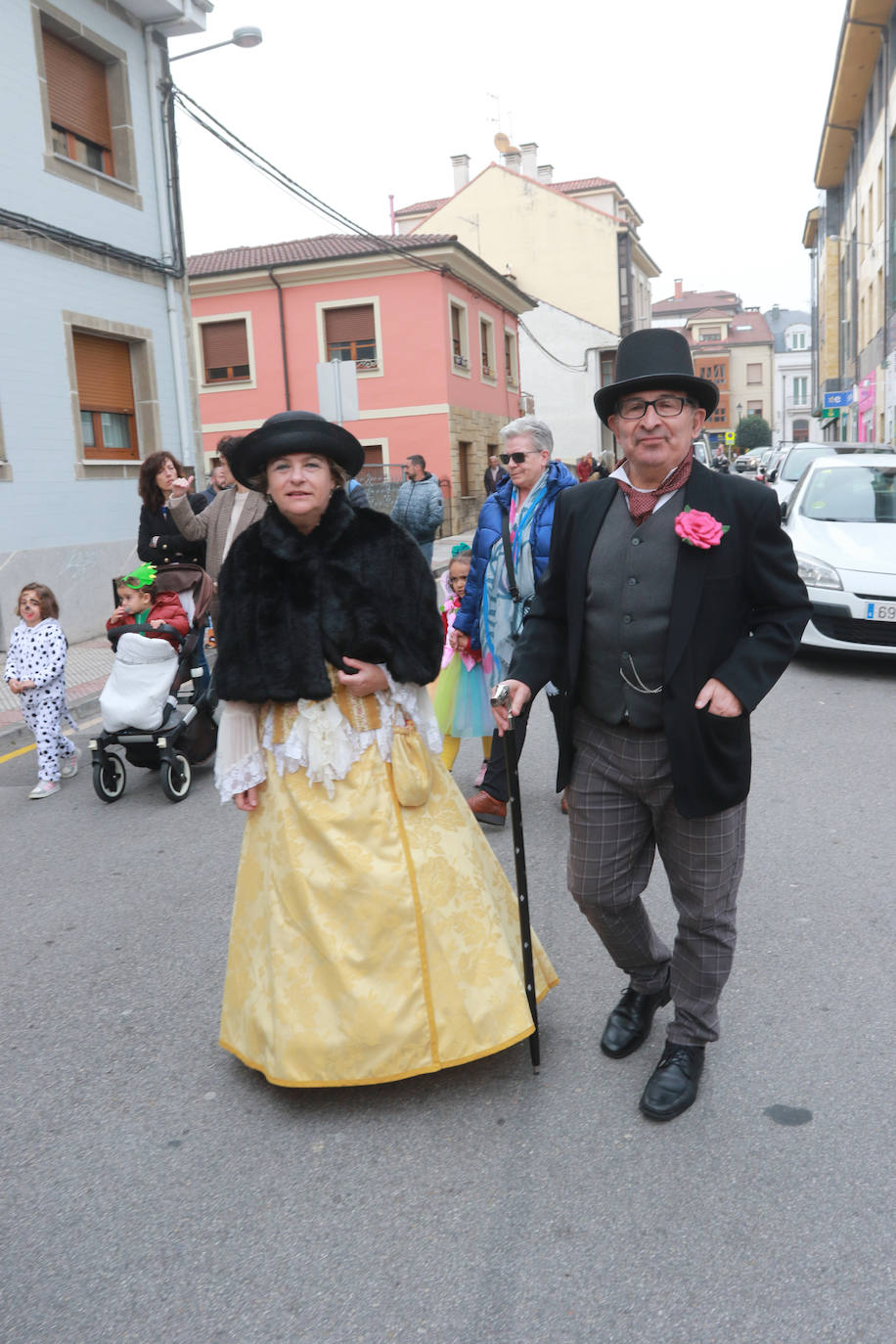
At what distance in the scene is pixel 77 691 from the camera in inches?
363

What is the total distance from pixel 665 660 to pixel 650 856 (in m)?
0.63

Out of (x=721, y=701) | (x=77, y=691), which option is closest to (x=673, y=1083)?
(x=721, y=701)

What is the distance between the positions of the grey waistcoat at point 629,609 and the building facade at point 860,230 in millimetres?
25594

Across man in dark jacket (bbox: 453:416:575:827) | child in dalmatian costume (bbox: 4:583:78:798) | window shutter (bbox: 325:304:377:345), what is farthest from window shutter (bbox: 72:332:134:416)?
window shutter (bbox: 325:304:377:345)

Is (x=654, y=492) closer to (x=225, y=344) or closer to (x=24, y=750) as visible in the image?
(x=24, y=750)

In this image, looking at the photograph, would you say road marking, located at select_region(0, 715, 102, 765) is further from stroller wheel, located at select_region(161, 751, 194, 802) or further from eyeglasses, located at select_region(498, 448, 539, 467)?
eyeglasses, located at select_region(498, 448, 539, 467)

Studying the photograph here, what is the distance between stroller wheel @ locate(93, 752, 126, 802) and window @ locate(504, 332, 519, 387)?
29.0 m

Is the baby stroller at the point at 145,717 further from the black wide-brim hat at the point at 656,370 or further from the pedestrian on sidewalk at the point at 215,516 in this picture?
the black wide-brim hat at the point at 656,370

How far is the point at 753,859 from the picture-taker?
4.71 metres

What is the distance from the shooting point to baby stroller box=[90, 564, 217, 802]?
19.9ft

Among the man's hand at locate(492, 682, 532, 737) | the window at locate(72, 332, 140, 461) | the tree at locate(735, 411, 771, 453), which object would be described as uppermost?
the tree at locate(735, 411, 771, 453)


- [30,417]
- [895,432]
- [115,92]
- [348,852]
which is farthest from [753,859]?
[895,432]

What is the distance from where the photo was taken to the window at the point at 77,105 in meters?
13.0

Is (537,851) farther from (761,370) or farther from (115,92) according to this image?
(761,370)
